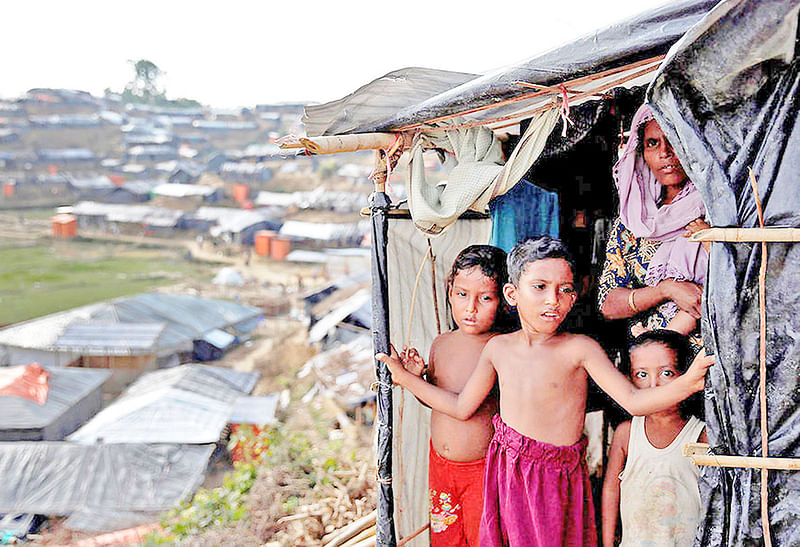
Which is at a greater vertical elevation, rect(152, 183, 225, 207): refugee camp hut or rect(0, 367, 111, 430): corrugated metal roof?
rect(152, 183, 225, 207): refugee camp hut

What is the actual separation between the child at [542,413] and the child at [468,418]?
0.25 m

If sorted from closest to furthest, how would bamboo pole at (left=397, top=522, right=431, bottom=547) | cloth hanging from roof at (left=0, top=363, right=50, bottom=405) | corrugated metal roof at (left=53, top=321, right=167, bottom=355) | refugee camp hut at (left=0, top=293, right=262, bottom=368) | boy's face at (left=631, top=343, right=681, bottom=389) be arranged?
boy's face at (left=631, top=343, right=681, bottom=389) < bamboo pole at (left=397, top=522, right=431, bottom=547) < cloth hanging from roof at (left=0, top=363, right=50, bottom=405) < corrugated metal roof at (left=53, top=321, right=167, bottom=355) < refugee camp hut at (left=0, top=293, right=262, bottom=368)

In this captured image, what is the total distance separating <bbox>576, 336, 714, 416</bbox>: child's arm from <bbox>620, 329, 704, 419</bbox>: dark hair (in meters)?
0.11

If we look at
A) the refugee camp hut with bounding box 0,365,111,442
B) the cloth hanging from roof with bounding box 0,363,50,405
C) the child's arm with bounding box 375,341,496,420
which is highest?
the child's arm with bounding box 375,341,496,420

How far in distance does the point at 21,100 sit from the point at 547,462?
56.9 metres

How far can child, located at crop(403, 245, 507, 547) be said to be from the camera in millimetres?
2820

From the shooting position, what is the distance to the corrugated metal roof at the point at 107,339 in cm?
2111

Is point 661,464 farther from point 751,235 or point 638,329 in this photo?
point 751,235

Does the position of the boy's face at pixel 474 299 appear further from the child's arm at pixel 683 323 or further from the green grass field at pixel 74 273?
the green grass field at pixel 74 273

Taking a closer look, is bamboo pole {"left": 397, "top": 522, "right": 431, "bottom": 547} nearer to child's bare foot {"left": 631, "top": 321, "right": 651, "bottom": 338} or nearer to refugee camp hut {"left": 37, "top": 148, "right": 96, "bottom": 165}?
child's bare foot {"left": 631, "top": 321, "right": 651, "bottom": 338}

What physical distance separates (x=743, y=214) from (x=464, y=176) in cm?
135

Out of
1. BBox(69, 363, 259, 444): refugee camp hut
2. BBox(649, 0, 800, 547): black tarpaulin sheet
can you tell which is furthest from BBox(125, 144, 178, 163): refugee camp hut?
BBox(649, 0, 800, 547): black tarpaulin sheet

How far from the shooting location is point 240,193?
42.0 metres

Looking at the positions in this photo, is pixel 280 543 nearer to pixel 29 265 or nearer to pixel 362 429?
pixel 362 429
